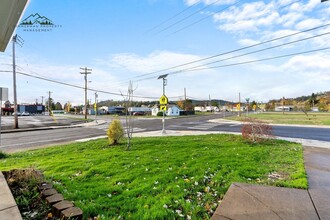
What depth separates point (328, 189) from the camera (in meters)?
4.42

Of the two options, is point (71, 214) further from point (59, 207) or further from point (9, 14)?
point (9, 14)

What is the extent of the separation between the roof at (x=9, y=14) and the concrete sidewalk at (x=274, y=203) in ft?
12.9

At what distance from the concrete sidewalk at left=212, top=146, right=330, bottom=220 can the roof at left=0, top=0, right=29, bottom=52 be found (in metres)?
3.92

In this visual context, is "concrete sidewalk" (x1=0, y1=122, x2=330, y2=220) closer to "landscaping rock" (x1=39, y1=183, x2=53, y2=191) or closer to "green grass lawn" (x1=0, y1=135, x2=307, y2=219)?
"green grass lawn" (x1=0, y1=135, x2=307, y2=219)

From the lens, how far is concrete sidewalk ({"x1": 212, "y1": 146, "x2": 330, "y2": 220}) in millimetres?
3215

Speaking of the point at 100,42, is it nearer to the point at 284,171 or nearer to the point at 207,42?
the point at 207,42

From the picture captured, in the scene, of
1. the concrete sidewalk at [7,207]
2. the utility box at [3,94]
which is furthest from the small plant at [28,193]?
the utility box at [3,94]

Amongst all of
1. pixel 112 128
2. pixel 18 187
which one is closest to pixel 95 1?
pixel 112 128

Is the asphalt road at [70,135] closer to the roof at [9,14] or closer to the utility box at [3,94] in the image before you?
the utility box at [3,94]

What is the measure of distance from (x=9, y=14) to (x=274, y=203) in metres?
4.98

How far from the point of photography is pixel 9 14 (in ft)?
10.2

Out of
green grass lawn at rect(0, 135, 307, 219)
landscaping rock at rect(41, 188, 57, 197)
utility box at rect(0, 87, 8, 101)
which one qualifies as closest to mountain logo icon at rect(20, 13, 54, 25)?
utility box at rect(0, 87, 8, 101)

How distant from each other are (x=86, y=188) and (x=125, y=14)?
29.9 ft

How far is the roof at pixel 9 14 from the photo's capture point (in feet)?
9.10
